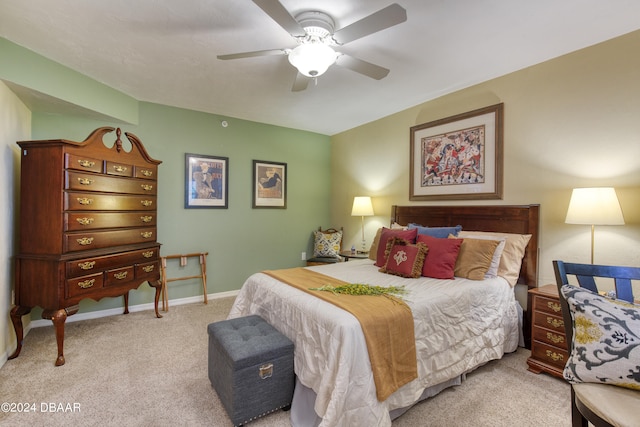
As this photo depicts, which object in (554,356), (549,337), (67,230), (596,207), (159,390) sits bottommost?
(159,390)

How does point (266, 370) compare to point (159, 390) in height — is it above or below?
above

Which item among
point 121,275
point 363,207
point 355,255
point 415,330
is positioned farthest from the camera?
point 363,207

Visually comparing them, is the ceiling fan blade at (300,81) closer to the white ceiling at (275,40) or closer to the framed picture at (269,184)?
the white ceiling at (275,40)

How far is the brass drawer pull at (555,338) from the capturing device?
2.11 meters

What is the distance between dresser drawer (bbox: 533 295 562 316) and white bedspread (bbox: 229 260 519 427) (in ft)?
0.73

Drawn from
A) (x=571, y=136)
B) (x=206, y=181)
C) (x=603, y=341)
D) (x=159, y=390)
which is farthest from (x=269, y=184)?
(x=603, y=341)

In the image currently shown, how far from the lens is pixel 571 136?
2.46m

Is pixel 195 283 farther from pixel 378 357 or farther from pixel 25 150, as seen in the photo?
pixel 378 357

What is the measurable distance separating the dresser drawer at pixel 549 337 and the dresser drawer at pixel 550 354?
30 mm

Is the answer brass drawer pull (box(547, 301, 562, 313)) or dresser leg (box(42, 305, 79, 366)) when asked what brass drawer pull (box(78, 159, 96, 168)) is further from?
brass drawer pull (box(547, 301, 562, 313))

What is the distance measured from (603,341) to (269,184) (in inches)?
159

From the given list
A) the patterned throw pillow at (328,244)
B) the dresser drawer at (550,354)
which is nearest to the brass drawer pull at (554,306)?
the dresser drawer at (550,354)

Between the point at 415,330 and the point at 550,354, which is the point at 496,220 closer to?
the point at 550,354

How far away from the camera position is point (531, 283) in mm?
2639
